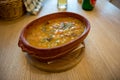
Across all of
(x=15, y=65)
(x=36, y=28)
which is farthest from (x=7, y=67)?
(x=36, y=28)

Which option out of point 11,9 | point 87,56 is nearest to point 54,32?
point 87,56

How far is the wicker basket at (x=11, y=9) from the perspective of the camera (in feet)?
3.98

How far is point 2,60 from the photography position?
3.03 ft

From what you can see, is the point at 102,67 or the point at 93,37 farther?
the point at 93,37

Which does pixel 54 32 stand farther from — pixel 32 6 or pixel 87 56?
pixel 32 6

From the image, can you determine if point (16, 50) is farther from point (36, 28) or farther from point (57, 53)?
point (57, 53)

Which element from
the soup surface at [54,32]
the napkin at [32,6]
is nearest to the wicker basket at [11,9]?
the napkin at [32,6]

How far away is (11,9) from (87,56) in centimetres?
81

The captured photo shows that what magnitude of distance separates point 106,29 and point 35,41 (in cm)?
68

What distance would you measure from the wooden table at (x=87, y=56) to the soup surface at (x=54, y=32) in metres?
0.17

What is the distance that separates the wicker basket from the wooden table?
A: 0.17 feet

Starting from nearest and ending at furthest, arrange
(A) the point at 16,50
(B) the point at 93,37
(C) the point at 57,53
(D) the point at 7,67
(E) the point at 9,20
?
(C) the point at 57,53 < (D) the point at 7,67 < (A) the point at 16,50 < (B) the point at 93,37 < (E) the point at 9,20

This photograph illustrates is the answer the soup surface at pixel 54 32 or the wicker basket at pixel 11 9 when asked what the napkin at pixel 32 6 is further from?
the soup surface at pixel 54 32

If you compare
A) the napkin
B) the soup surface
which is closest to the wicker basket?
the napkin
